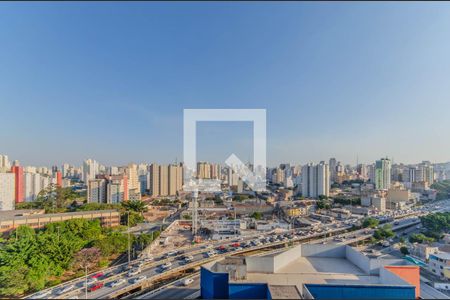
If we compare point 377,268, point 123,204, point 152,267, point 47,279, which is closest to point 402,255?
point 377,268

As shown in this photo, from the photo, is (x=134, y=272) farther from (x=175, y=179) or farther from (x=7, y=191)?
(x=175, y=179)

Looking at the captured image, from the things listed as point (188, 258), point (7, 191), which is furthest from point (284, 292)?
point (7, 191)

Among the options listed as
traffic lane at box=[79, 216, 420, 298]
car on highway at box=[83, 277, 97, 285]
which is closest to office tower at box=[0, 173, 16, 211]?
car on highway at box=[83, 277, 97, 285]

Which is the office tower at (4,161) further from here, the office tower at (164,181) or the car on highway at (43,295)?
the car on highway at (43,295)

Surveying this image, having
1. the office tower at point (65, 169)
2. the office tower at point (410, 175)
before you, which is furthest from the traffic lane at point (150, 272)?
the office tower at point (65, 169)

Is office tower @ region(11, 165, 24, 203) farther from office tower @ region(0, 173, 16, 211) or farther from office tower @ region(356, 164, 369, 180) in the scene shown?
office tower @ region(356, 164, 369, 180)

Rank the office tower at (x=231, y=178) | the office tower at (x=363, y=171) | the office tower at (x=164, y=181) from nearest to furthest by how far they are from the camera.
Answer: the office tower at (x=164, y=181) < the office tower at (x=231, y=178) < the office tower at (x=363, y=171)

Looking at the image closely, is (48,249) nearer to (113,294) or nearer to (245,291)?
(113,294)
